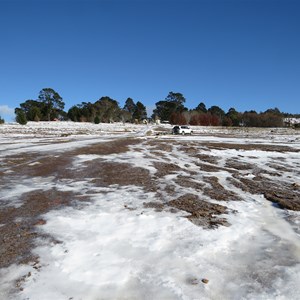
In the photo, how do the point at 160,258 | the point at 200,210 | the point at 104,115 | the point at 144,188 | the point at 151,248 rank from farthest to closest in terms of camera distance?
the point at 104,115 < the point at 144,188 < the point at 200,210 < the point at 151,248 < the point at 160,258

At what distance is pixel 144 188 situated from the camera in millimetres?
7852

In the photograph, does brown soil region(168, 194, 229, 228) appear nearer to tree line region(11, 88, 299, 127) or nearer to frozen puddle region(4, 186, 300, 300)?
frozen puddle region(4, 186, 300, 300)

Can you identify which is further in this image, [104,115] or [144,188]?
[104,115]

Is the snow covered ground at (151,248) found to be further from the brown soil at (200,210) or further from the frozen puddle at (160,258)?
the brown soil at (200,210)

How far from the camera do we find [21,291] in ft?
10.9

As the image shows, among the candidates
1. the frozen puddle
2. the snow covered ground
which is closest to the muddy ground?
the snow covered ground

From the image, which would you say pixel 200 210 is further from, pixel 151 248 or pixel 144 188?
pixel 144 188

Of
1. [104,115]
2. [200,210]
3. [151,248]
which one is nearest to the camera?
[151,248]

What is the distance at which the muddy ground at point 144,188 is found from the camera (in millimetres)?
5035

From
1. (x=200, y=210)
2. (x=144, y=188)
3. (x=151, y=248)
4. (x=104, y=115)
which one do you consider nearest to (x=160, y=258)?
(x=151, y=248)

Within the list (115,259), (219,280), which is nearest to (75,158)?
(115,259)

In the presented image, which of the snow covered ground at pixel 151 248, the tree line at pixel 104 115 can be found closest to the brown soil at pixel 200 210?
the snow covered ground at pixel 151 248

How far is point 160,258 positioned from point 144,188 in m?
3.77

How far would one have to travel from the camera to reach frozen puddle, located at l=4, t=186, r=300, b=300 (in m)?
3.39
